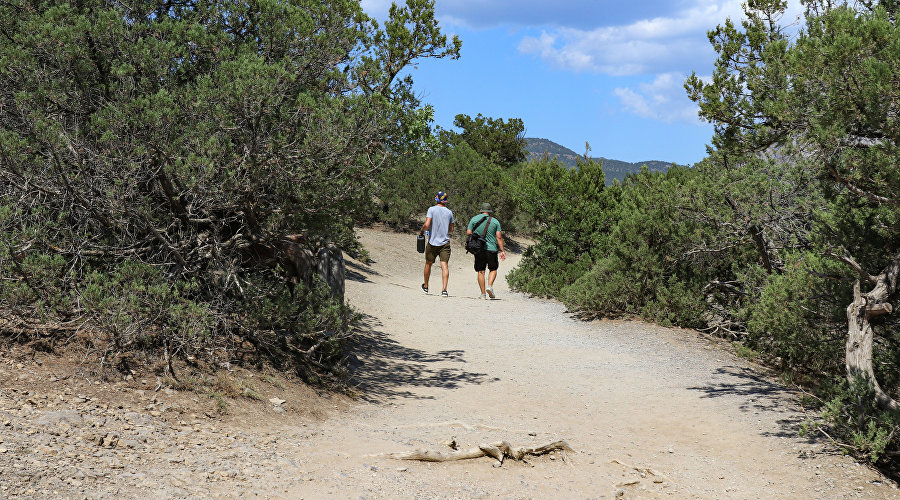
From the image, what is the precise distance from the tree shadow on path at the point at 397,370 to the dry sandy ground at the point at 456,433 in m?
0.03

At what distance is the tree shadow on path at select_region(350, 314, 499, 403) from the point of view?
7535 millimetres

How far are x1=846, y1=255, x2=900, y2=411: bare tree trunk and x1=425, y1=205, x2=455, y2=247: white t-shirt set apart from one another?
8.51 meters

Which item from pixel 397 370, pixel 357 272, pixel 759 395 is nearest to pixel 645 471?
pixel 759 395

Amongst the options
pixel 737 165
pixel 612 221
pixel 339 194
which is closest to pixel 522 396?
pixel 339 194

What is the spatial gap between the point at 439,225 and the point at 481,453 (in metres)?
8.86

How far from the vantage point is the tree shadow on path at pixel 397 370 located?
754 cm

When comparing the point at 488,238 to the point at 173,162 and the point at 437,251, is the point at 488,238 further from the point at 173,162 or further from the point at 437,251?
the point at 173,162

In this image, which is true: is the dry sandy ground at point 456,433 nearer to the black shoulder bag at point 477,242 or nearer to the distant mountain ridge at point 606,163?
the black shoulder bag at point 477,242

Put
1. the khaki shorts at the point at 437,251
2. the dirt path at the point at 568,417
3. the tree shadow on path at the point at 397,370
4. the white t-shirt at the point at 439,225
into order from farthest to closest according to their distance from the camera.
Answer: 1. the khaki shorts at the point at 437,251
2. the white t-shirt at the point at 439,225
3. the tree shadow on path at the point at 397,370
4. the dirt path at the point at 568,417

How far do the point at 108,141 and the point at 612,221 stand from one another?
34.6 ft

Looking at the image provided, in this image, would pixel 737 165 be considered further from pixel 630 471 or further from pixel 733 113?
pixel 630 471

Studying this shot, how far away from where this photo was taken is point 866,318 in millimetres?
5746

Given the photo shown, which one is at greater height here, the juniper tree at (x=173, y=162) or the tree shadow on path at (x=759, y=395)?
the juniper tree at (x=173, y=162)

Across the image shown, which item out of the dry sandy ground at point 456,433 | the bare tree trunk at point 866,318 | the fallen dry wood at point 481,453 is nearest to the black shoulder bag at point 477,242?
the dry sandy ground at point 456,433
